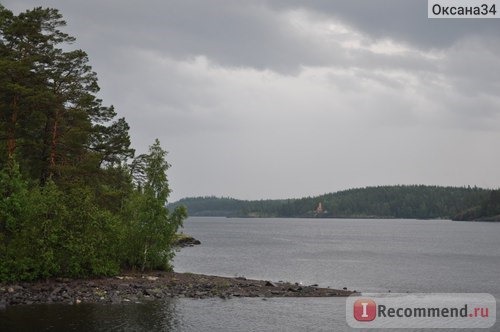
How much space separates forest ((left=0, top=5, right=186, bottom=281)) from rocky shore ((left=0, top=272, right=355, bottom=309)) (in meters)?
2.38

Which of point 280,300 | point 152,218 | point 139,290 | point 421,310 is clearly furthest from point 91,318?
point 421,310

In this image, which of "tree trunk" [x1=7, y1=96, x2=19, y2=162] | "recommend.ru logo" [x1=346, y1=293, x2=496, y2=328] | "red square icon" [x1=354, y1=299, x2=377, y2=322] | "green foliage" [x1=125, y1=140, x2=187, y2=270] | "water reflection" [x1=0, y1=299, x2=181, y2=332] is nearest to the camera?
"water reflection" [x1=0, y1=299, x2=181, y2=332]

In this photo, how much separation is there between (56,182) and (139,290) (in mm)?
15062

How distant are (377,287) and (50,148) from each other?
41877 mm

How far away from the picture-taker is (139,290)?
49688mm

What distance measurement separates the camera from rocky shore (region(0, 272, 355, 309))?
45.0 metres

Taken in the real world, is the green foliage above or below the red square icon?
above

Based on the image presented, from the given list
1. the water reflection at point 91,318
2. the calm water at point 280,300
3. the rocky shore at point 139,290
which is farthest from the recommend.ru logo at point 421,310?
the water reflection at point 91,318

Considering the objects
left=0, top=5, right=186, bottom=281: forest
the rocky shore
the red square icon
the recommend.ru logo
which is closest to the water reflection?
the rocky shore

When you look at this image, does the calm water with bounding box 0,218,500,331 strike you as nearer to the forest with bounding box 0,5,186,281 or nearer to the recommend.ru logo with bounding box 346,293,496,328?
the recommend.ru logo with bounding box 346,293,496,328

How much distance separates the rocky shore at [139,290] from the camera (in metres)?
45.0

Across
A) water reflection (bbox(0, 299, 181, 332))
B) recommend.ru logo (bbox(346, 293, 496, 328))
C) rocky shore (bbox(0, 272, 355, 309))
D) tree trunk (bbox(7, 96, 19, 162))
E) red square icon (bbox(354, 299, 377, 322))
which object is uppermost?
tree trunk (bbox(7, 96, 19, 162))

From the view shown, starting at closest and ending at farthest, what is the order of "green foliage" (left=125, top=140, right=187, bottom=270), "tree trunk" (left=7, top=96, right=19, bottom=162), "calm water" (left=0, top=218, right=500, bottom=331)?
1. "calm water" (left=0, top=218, right=500, bottom=331)
2. "tree trunk" (left=7, top=96, right=19, bottom=162)
3. "green foliage" (left=125, top=140, right=187, bottom=270)

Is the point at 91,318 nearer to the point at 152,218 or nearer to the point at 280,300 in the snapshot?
the point at 280,300
